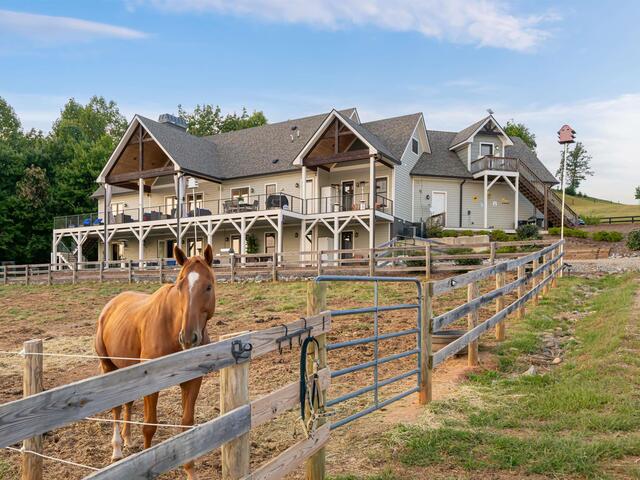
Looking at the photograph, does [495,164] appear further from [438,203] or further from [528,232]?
[528,232]

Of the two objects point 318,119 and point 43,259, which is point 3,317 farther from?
point 43,259

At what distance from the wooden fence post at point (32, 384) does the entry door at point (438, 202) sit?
99.3 feet

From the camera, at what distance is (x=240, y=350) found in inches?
133

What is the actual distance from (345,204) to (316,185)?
231 cm

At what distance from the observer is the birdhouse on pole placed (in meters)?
23.9

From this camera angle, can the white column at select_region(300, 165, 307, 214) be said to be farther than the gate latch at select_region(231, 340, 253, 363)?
Yes

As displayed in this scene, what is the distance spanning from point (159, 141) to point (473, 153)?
19917 mm

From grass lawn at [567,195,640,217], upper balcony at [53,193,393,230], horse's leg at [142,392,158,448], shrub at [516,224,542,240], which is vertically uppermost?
grass lawn at [567,195,640,217]

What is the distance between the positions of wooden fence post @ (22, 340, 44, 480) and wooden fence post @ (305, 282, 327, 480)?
2241mm

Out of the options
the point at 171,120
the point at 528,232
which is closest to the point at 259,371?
the point at 528,232

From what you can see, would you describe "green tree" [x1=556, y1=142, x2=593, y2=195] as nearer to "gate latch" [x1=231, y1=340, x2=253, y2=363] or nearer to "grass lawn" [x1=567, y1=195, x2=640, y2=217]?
"grass lawn" [x1=567, y1=195, x2=640, y2=217]

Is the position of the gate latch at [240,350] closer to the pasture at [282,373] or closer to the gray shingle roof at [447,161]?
the pasture at [282,373]

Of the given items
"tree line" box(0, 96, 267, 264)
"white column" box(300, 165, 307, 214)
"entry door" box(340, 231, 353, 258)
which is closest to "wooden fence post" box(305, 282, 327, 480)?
"white column" box(300, 165, 307, 214)

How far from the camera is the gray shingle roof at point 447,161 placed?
32906 millimetres
